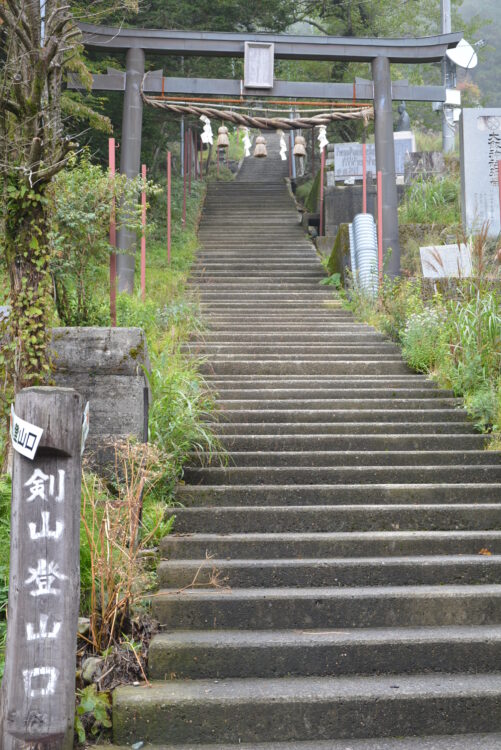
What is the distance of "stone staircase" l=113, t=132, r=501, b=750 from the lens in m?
3.74

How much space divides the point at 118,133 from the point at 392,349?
10438 mm

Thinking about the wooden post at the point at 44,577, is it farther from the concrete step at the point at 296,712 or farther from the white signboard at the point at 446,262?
the white signboard at the point at 446,262

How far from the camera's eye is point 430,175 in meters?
18.6

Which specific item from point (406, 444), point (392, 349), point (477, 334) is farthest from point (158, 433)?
point (392, 349)

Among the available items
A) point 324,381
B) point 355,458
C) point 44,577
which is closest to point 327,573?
point 355,458

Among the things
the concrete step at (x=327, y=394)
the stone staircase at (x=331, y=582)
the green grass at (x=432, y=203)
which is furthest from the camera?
the green grass at (x=432, y=203)

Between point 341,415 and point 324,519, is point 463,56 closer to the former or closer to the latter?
point 341,415

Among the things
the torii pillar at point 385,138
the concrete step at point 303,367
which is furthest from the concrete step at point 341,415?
the torii pillar at point 385,138

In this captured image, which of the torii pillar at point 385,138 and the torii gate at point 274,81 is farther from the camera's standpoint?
the torii pillar at point 385,138

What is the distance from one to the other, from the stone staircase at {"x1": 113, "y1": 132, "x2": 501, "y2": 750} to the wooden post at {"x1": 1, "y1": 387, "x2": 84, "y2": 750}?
0.45 meters

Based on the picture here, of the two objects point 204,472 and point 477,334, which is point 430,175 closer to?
point 477,334

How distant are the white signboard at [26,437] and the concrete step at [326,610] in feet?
4.54

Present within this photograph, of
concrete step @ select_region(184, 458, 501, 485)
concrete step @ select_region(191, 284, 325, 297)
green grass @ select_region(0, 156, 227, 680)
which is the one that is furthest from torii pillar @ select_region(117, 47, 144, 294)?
concrete step @ select_region(184, 458, 501, 485)

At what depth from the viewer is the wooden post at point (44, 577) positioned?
332 centimetres
